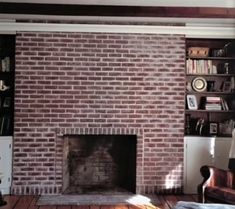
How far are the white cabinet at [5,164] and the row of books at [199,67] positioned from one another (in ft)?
9.82

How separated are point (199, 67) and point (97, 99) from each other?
67.2 inches

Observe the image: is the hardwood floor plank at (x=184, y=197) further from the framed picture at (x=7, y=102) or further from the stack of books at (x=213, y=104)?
the framed picture at (x=7, y=102)

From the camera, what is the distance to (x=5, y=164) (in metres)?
5.66

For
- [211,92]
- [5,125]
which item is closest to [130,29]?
[211,92]

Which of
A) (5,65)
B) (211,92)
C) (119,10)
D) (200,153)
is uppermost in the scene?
(119,10)

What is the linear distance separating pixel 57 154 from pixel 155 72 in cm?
194

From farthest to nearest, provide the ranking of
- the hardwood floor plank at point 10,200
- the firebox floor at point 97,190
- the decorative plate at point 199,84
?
the decorative plate at point 199,84, the firebox floor at point 97,190, the hardwood floor plank at point 10,200

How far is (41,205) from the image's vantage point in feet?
16.8

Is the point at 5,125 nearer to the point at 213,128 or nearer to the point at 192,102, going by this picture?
the point at 192,102

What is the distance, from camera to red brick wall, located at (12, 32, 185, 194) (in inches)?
224

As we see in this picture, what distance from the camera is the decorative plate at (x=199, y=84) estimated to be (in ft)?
19.9

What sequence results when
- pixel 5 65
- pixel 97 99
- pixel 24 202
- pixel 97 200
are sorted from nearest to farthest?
pixel 24 202 < pixel 97 200 < pixel 97 99 < pixel 5 65

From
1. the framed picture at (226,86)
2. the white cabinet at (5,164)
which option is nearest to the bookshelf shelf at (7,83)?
the white cabinet at (5,164)

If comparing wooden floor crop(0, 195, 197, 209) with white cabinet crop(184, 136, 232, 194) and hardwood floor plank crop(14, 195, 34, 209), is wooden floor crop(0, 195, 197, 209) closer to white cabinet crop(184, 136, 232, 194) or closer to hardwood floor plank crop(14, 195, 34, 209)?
hardwood floor plank crop(14, 195, 34, 209)
